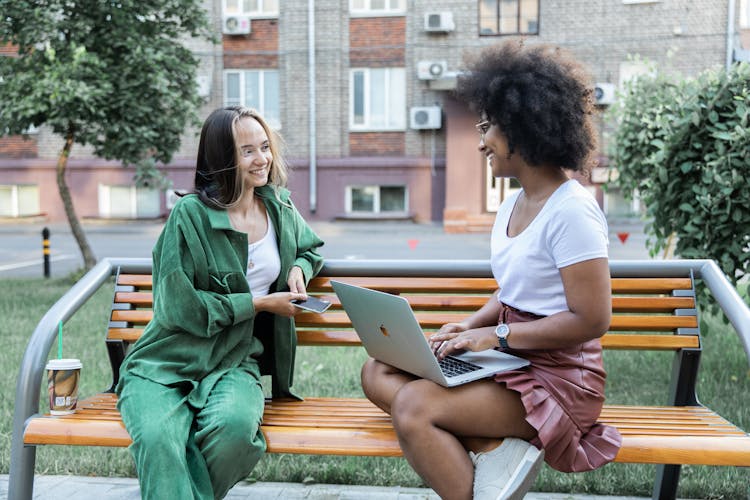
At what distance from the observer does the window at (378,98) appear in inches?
844

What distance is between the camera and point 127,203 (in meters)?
22.7

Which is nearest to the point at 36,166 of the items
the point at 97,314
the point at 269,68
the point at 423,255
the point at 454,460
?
the point at 269,68

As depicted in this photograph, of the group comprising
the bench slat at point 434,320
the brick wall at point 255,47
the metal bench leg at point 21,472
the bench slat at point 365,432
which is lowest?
the metal bench leg at point 21,472

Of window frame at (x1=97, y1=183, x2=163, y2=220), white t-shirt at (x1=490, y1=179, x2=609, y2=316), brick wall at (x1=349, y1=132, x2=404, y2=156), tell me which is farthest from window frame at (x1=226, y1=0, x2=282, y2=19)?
white t-shirt at (x1=490, y1=179, x2=609, y2=316)

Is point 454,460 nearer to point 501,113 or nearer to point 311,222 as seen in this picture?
point 501,113

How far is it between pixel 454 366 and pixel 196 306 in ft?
2.86

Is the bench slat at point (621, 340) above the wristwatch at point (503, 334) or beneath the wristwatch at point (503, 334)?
beneath

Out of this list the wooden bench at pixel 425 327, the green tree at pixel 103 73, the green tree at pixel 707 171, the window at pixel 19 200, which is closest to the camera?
the wooden bench at pixel 425 327

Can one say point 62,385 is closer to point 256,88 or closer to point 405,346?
point 405,346

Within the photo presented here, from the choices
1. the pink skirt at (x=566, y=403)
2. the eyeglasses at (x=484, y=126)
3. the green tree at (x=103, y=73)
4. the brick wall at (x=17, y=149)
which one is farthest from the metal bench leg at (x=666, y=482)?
the brick wall at (x=17, y=149)

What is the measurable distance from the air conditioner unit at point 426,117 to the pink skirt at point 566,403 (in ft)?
60.8

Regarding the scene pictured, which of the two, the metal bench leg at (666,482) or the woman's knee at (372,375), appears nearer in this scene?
the woman's knee at (372,375)

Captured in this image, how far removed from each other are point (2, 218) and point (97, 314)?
16.1 m

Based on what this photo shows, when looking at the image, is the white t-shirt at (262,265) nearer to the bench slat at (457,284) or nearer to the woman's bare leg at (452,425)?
the bench slat at (457,284)
